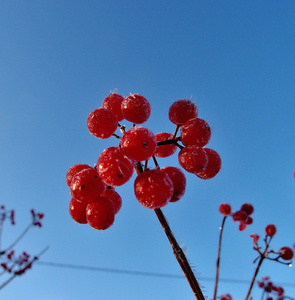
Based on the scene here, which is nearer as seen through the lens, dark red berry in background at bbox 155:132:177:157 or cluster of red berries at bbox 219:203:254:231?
dark red berry in background at bbox 155:132:177:157

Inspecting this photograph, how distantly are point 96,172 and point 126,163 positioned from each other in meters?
0.25

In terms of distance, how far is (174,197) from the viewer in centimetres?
165

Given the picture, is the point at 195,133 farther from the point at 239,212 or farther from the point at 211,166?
the point at 239,212

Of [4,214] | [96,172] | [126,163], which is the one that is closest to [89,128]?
[96,172]

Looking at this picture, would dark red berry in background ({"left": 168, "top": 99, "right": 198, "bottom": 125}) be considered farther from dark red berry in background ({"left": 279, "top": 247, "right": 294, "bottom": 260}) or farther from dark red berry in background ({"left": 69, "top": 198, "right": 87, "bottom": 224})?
dark red berry in background ({"left": 279, "top": 247, "right": 294, "bottom": 260})

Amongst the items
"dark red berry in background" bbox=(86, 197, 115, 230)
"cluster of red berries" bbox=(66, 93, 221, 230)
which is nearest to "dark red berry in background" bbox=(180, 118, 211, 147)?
"cluster of red berries" bbox=(66, 93, 221, 230)

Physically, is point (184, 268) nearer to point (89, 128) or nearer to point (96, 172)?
point (96, 172)

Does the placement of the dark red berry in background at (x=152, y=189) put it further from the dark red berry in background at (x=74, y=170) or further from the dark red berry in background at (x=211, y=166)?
the dark red berry in background at (x=74, y=170)

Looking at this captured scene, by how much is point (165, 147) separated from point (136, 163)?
34cm

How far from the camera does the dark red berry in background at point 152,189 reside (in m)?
1.36

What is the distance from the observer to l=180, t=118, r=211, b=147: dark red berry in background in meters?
1.53

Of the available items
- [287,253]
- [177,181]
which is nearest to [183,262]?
[177,181]

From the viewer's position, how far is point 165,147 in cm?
179

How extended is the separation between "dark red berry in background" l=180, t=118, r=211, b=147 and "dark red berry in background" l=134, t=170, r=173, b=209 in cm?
29
